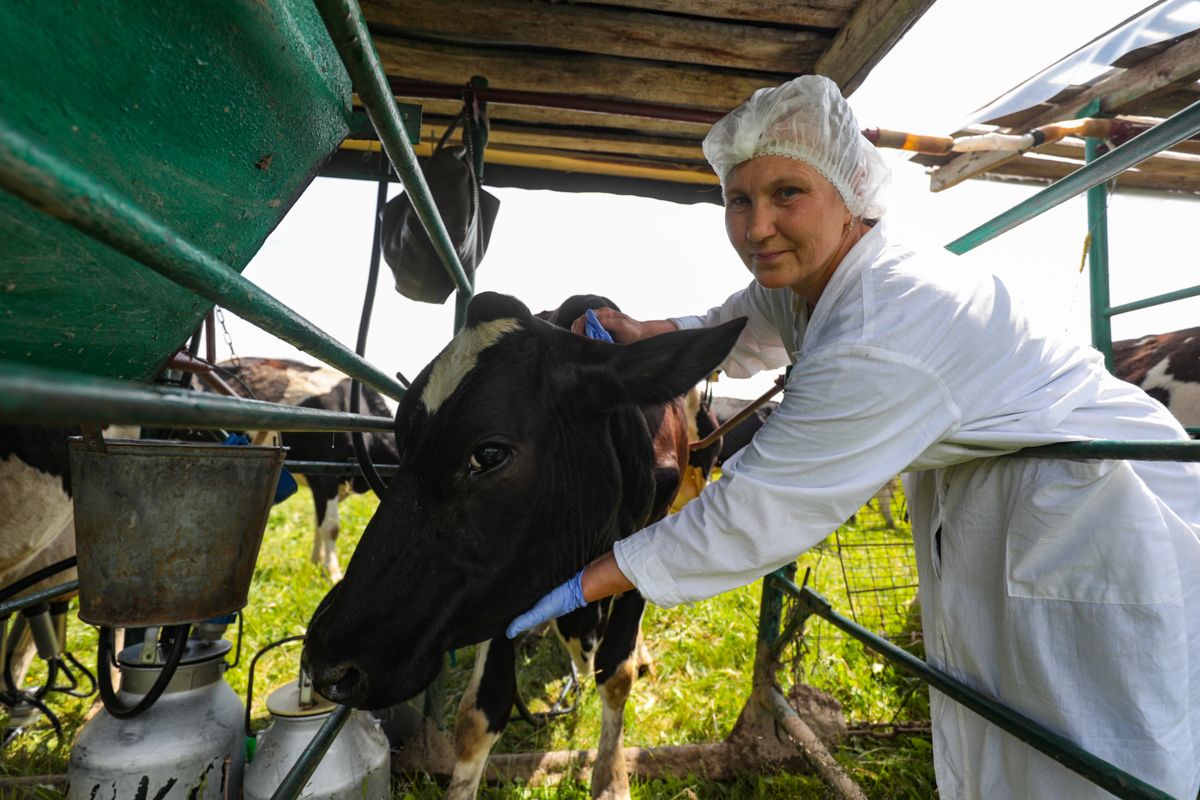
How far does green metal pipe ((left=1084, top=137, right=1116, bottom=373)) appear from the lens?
2.73 metres

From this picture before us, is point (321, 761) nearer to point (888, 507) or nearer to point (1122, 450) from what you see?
point (1122, 450)

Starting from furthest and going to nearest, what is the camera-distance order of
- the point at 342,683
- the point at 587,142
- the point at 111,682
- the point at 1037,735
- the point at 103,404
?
the point at 587,142 < the point at 111,682 < the point at 342,683 < the point at 1037,735 < the point at 103,404

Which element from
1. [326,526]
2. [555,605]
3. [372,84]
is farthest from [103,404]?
[326,526]

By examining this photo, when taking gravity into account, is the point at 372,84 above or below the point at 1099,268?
above

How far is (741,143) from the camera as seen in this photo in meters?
1.95

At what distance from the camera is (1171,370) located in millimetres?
4484

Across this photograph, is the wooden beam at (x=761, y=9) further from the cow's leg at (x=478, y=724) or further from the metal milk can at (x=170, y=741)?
the metal milk can at (x=170, y=741)

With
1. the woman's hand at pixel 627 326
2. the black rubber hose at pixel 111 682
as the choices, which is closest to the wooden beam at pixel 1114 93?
the woman's hand at pixel 627 326

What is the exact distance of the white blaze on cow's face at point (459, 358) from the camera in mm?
1812

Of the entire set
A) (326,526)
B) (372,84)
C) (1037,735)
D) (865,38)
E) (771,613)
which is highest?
(865,38)

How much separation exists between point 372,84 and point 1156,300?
279 cm

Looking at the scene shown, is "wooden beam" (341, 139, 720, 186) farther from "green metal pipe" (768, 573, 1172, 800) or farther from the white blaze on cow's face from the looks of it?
"green metal pipe" (768, 573, 1172, 800)

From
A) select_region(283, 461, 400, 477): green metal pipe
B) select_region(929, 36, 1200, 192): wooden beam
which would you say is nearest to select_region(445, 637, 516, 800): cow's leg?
select_region(283, 461, 400, 477): green metal pipe

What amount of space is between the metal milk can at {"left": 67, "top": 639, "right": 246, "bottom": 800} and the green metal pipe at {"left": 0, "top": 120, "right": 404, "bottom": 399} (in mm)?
1453
